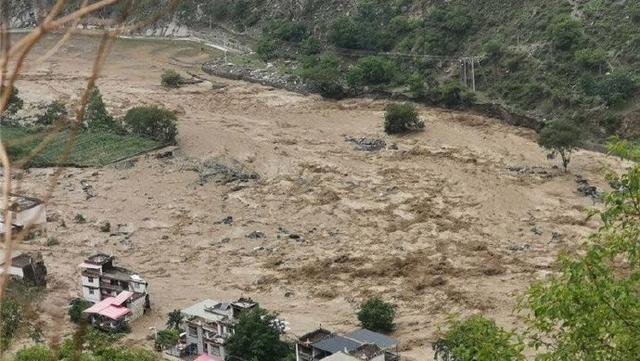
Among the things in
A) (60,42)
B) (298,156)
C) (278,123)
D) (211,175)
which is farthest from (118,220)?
(60,42)

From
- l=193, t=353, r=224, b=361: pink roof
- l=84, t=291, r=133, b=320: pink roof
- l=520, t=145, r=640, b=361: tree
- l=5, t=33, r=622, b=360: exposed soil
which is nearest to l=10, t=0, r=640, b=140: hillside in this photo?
l=5, t=33, r=622, b=360: exposed soil

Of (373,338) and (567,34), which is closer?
(373,338)

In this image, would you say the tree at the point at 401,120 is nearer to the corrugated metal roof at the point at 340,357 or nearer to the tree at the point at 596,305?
the corrugated metal roof at the point at 340,357

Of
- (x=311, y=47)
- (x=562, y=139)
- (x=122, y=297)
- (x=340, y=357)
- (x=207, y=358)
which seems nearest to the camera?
(x=340, y=357)

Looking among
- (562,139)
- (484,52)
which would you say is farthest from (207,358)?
(484,52)

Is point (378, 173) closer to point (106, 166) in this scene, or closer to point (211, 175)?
point (211, 175)

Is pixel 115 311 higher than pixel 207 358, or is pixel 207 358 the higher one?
pixel 115 311

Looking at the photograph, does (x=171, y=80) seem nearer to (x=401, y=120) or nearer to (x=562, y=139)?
(x=401, y=120)

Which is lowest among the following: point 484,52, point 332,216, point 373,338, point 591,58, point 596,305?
point 332,216
